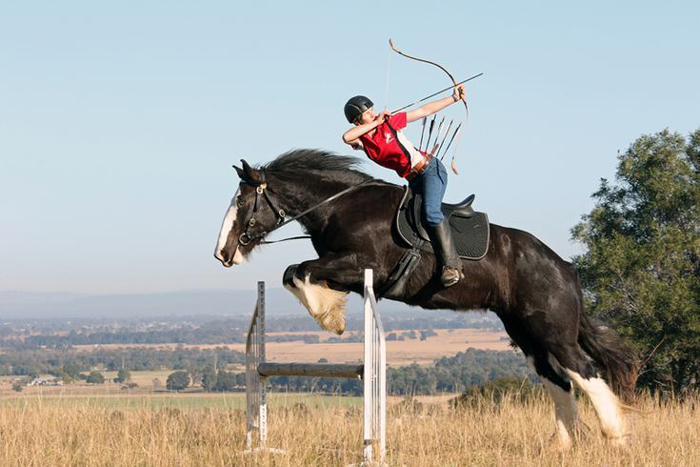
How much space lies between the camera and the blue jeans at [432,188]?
798 centimetres

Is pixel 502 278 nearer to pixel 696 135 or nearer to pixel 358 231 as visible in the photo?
pixel 358 231

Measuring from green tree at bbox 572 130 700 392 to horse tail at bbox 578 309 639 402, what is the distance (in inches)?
338

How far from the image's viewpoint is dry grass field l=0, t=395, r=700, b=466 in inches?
301

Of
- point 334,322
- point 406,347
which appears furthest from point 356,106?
point 406,347

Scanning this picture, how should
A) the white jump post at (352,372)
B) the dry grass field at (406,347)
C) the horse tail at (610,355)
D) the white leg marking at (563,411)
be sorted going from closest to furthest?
the white jump post at (352,372) < the white leg marking at (563,411) < the horse tail at (610,355) < the dry grass field at (406,347)

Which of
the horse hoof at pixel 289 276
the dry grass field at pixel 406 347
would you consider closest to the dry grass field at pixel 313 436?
the horse hoof at pixel 289 276

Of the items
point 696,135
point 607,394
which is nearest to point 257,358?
point 607,394

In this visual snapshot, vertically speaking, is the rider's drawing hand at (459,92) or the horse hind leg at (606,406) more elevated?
the rider's drawing hand at (459,92)

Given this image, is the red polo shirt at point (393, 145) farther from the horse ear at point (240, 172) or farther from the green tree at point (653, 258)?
the green tree at point (653, 258)

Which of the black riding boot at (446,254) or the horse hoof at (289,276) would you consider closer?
the horse hoof at (289,276)

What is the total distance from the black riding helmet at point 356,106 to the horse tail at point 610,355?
2.93 meters

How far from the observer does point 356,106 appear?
793cm

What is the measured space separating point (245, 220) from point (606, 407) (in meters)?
3.58

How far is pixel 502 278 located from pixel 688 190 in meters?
14.5
